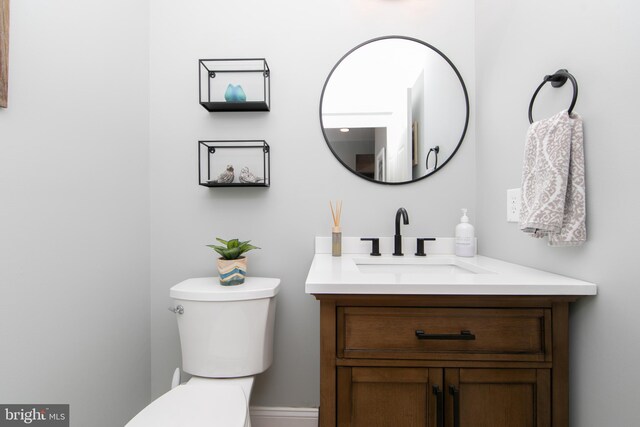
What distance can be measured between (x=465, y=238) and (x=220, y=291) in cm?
108

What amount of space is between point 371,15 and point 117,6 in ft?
3.71

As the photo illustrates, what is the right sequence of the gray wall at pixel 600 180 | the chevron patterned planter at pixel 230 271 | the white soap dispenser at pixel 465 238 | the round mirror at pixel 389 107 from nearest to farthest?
the gray wall at pixel 600 180 < the chevron patterned planter at pixel 230 271 < the white soap dispenser at pixel 465 238 < the round mirror at pixel 389 107

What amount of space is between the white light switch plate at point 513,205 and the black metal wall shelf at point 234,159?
1033 mm

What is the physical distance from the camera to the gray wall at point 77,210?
0.95 m

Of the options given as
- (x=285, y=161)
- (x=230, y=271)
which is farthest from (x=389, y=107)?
(x=230, y=271)

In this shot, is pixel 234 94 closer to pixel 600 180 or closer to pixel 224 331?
pixel 224 331

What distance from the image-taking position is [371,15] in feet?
5.24

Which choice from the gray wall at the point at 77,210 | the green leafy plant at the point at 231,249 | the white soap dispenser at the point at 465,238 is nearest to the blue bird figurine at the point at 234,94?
the gray wall at the point at 77,210

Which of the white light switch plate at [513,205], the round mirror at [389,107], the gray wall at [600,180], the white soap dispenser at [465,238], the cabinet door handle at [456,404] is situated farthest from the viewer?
the round mirror at [389,107]

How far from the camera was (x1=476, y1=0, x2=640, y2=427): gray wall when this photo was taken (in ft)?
2.48

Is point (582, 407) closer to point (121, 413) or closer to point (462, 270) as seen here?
point (462, 270)

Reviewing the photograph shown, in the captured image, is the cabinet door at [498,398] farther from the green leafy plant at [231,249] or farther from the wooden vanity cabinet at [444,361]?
the green leafy plant at [231,249]

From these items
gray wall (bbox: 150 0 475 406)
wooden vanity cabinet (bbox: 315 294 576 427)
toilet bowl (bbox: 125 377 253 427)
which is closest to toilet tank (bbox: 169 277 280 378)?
toilet bowl (bbox: 125 377 253 427)

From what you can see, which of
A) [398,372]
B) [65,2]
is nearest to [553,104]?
[398,372]
